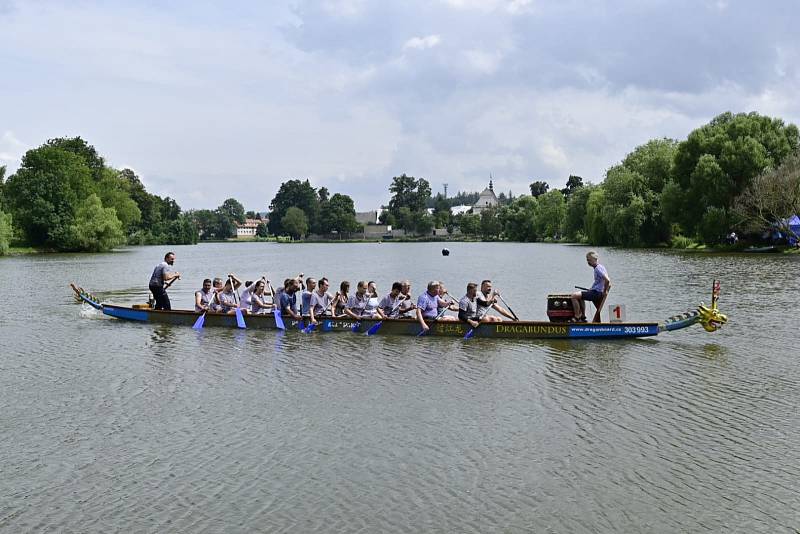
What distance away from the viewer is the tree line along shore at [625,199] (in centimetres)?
5275

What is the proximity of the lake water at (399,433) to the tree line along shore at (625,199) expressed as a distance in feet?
127

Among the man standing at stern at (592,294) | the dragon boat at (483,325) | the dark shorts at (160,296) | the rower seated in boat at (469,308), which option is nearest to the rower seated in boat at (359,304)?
the dragon boat at (483,325)

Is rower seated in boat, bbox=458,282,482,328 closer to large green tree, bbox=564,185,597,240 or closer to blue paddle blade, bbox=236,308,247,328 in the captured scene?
blue paddle blade, bbox=236,308,247,328

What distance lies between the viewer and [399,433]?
998cm

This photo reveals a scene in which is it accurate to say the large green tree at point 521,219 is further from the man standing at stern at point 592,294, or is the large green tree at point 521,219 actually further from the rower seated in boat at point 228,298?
the man standing at stern at point 592,294

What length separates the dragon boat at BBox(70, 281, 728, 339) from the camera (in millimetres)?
16312

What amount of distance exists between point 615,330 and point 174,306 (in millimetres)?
16803

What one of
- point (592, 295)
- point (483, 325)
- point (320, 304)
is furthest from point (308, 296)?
point (592, 295)

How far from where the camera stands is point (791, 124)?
55906 mm

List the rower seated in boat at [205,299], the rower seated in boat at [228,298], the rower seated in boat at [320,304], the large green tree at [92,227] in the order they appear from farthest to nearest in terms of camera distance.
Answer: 1. the large green tree at [92,227]
2. the rower seated in boat at [228,298]
3. the rower seated in boat at [205,299]
4. the rower seated in boat at [320,304]

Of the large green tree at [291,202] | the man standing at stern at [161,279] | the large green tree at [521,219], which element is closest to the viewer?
the man standing at stern at [161,279]

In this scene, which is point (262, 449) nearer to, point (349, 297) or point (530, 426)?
point (530, 426)

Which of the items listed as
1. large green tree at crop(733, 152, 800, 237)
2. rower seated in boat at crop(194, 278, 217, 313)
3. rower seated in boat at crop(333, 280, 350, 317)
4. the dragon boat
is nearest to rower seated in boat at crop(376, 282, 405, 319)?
the dragon boat

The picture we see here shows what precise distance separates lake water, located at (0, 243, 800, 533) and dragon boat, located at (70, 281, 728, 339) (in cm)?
35
